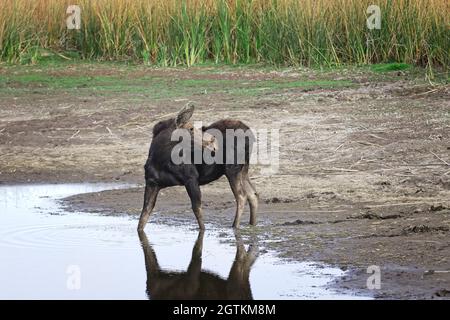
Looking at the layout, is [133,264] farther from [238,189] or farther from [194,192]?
[238,189]

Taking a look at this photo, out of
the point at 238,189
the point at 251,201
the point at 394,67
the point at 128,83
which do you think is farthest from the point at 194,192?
the point at 394,67

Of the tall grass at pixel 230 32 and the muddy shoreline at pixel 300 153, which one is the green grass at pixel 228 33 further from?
the muddy shoreline at pixel 300 153

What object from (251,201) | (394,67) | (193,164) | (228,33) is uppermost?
(228,33)

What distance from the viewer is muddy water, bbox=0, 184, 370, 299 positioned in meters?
8.53

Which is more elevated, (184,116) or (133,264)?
(184,116)

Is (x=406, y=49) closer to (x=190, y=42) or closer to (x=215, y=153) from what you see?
(x=190, y=42)

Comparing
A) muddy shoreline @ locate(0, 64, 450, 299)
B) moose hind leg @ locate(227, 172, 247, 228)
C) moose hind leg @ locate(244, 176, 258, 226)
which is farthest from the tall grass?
moose hind leg @ locate(227, 172, 247, 228)

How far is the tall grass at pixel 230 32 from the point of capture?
19875 mm

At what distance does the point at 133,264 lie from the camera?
9.49 meters

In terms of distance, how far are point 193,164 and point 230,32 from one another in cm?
1152

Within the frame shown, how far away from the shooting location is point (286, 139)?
48.3 ft

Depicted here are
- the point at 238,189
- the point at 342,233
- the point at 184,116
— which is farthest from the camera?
the point at 238,189
